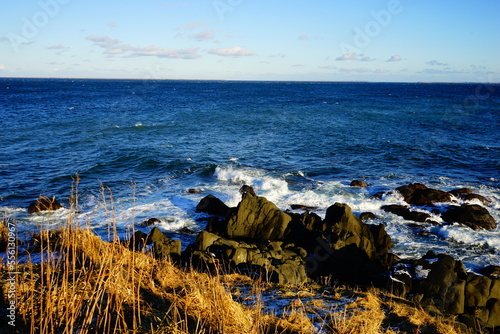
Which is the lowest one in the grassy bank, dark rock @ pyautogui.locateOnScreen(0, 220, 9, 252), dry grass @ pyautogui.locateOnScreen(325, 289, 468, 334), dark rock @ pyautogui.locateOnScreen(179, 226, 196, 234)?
dark rock @ pyautogui.locateOnScreen(179, 226, 196, 234)

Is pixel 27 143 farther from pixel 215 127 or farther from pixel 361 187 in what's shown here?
pixel 361 187

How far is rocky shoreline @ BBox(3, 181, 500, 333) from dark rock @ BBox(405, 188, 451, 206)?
29cm

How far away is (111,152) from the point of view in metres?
33.6

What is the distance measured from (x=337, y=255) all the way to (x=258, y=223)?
4.46m

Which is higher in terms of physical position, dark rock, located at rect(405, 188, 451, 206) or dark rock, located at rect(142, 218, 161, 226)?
dark rock, located at rect(405, 188, 451, 206)

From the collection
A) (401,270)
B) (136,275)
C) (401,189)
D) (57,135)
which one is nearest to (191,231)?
(401,270)

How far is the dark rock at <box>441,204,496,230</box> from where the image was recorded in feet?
58.2

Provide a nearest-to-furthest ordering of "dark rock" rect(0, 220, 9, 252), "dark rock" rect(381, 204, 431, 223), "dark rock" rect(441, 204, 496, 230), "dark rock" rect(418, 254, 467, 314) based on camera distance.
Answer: "dark rock" rect(0, 220, 9, 252)
"dark rock" rect(418, 254, 467, 314)
"dark rock" rect(441, 204, 496, 230)
"dark rock" rect(381, 204, 431, 223)

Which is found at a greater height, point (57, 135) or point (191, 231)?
point (57, 135)

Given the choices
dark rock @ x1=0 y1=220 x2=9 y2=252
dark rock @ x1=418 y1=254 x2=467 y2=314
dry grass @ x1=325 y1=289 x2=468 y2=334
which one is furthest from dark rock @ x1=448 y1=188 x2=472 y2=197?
dark rock @ x1=0 y1=220 x2=9 y2=252

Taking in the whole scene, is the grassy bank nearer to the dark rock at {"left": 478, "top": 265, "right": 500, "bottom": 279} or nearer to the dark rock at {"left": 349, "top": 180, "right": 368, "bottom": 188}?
the dark rock at {"left": 478, "top": 265, "right": 500, "bottom": 279}

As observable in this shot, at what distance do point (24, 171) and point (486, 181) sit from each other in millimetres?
34712

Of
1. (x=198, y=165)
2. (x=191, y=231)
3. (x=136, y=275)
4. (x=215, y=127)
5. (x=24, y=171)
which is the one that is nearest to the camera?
(x=136, y=275)

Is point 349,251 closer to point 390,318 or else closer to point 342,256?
point 342,256
